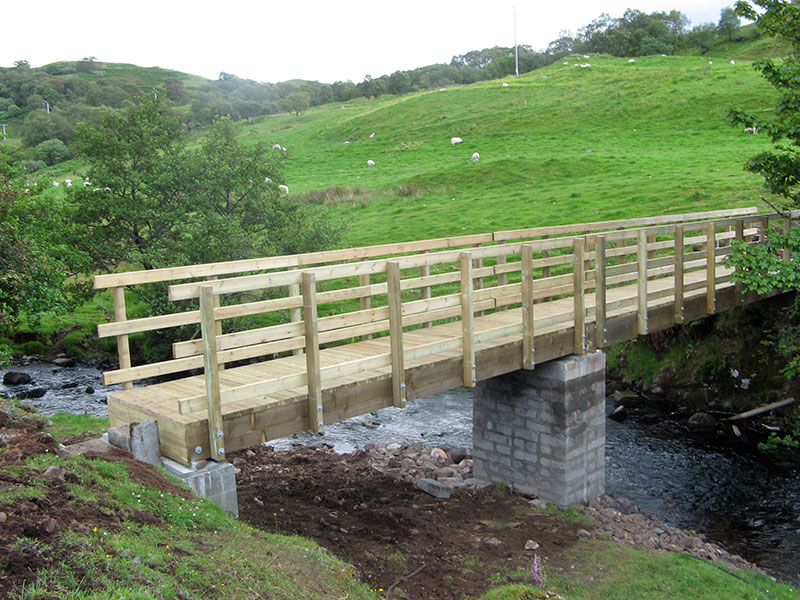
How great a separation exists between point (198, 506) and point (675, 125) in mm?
44637

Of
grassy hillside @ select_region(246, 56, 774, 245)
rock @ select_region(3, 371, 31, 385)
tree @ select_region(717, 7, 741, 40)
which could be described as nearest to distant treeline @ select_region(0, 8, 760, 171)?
tree @ select_region(717, 7, 741, 40)

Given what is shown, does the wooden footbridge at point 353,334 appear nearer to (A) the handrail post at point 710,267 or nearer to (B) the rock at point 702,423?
(A) the handrail post at point 710,267

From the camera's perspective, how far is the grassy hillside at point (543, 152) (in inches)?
1220

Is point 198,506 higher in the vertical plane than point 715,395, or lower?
higher

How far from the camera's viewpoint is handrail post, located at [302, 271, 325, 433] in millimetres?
8445

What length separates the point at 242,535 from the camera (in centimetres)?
759

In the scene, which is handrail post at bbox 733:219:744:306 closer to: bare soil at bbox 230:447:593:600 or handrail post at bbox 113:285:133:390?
bare soil at bbox 230:447:593:600

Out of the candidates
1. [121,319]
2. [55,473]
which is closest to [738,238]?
[121,319]

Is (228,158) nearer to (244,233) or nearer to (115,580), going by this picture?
(244,233)

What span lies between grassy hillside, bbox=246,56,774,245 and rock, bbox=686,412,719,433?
472 inches

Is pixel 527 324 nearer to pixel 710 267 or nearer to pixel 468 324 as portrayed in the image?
pixel 468 324

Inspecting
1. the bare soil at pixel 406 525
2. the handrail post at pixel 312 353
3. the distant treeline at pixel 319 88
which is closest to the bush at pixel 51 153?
the distant treeline at pixel 319 88

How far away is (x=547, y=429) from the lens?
12695 millimetres

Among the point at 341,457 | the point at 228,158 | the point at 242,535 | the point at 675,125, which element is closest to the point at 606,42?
the point at 675,125
